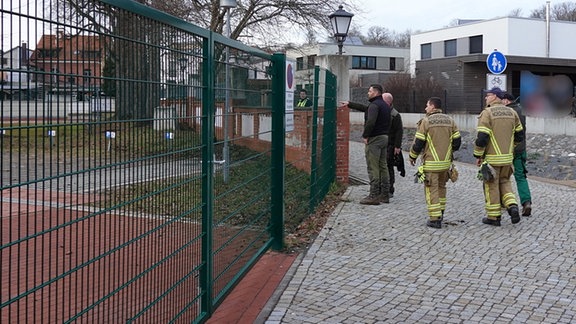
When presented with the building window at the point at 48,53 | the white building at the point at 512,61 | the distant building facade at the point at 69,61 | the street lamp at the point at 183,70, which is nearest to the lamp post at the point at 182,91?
the street lamp at the point at 183,70

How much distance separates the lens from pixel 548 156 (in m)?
21.4

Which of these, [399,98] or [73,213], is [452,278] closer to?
[73,213]

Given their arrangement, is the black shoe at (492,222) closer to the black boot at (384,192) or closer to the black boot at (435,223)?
the black boot at (435,223)

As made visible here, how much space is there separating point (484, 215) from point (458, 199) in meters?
1.83

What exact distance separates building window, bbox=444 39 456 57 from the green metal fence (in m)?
51.8

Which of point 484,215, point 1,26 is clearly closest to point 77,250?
point 1,26

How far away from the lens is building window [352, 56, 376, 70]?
74.0m

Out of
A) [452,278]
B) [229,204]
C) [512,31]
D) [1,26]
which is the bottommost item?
[452,278]

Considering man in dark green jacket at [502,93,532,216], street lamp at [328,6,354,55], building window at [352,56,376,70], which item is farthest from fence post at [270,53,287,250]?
building window at [352,56,376,70]

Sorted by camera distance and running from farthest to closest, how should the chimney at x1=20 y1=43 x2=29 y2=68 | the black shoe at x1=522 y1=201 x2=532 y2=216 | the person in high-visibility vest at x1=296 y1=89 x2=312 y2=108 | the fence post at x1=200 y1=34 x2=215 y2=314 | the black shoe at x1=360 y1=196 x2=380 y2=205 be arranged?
the black shoe at x1=360 y1=196 x2=380 y2=205 < the black shoe at x1=522 y1=201 x2=532 y2=216 < the person in high-visibility vest at x1=296 y1=89 x2=312 y2=108 < the fence post at x1=200 y1=34 x2=215 y2=314 < the chimney at x1=20 y1=43 x2=29 y2=68

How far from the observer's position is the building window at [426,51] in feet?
189

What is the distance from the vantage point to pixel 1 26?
2.09 m

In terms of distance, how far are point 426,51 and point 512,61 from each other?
688 inches

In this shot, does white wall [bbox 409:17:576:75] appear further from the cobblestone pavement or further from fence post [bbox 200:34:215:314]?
fence post [bbox 200:34:215:314]
